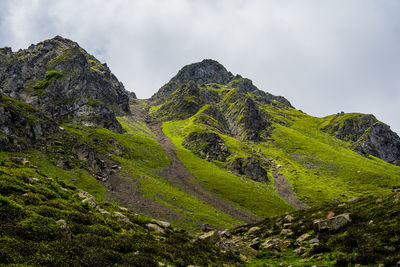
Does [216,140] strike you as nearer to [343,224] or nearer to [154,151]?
[154,151]

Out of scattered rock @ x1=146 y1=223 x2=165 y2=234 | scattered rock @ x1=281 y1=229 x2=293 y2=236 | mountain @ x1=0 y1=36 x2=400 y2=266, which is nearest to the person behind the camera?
mountain @ x1=0 y1=36 x2=400 y2=266

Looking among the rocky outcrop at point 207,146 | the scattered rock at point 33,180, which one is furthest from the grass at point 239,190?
the scattered rock at point 33,180

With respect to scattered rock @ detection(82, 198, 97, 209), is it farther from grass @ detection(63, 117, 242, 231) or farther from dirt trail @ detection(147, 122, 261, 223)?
dirt trail @ detection(147, 122, 261, 223)

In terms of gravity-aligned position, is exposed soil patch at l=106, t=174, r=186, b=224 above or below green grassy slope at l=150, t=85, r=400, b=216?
below

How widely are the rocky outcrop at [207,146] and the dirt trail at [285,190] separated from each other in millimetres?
36860

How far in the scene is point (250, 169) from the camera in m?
135

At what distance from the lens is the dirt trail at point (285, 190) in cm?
10522

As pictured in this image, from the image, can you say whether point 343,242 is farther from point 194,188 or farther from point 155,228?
point 194,188

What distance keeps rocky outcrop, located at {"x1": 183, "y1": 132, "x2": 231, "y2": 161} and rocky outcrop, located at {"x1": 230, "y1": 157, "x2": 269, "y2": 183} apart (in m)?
12.9

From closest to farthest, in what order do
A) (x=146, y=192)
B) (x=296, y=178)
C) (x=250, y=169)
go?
(x=146, y=192) < (x=250, y=169) < (x=296, y=178)

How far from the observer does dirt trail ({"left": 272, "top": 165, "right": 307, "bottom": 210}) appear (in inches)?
4142

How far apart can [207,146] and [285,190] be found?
2496 inches

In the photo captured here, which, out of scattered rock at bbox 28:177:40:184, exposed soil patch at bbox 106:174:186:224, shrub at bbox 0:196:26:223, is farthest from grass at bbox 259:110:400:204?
shrub at bbox 0:196:26:223

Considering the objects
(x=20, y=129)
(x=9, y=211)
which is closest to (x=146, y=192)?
(x=20, y=129)
